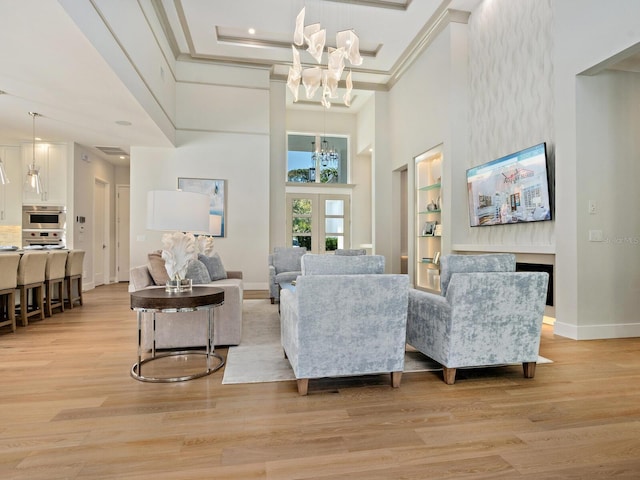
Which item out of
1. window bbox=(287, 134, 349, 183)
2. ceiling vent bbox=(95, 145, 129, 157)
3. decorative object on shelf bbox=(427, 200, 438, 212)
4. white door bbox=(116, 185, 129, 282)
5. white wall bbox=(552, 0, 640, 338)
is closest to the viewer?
white wall bbox=(552, 0, 640, 338)

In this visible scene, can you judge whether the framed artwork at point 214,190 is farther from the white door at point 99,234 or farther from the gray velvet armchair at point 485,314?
the gray velvet armchair at point 485,314

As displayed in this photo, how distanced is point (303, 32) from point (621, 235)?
13.4 ft

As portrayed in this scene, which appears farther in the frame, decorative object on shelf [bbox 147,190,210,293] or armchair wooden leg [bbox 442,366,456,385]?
decorative object on shelf [bbox 147,190,210,293]

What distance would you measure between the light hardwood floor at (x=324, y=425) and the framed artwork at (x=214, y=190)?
4605 millimetres

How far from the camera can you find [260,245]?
7.43 meters

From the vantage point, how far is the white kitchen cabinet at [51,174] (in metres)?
6.73

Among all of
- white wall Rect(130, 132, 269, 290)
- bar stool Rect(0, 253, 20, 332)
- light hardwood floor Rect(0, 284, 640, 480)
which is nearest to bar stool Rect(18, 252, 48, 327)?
bar stool Rect(0, 253, 20, 332)

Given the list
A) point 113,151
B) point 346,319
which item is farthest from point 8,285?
point 113,151

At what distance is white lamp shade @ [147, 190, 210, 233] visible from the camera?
264cm

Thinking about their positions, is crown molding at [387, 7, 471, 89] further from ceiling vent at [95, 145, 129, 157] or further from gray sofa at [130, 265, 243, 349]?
ceiling vent at [95, 145, 129, 157]

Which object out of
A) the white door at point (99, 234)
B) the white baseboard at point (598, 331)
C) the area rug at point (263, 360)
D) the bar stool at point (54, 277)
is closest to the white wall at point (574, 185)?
the white baseboard at point (598, 331)

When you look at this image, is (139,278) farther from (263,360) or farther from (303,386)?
(303,386)

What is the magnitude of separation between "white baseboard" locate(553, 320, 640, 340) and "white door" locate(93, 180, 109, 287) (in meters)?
8.44

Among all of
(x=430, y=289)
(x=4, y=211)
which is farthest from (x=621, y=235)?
(x=4, y=211)
